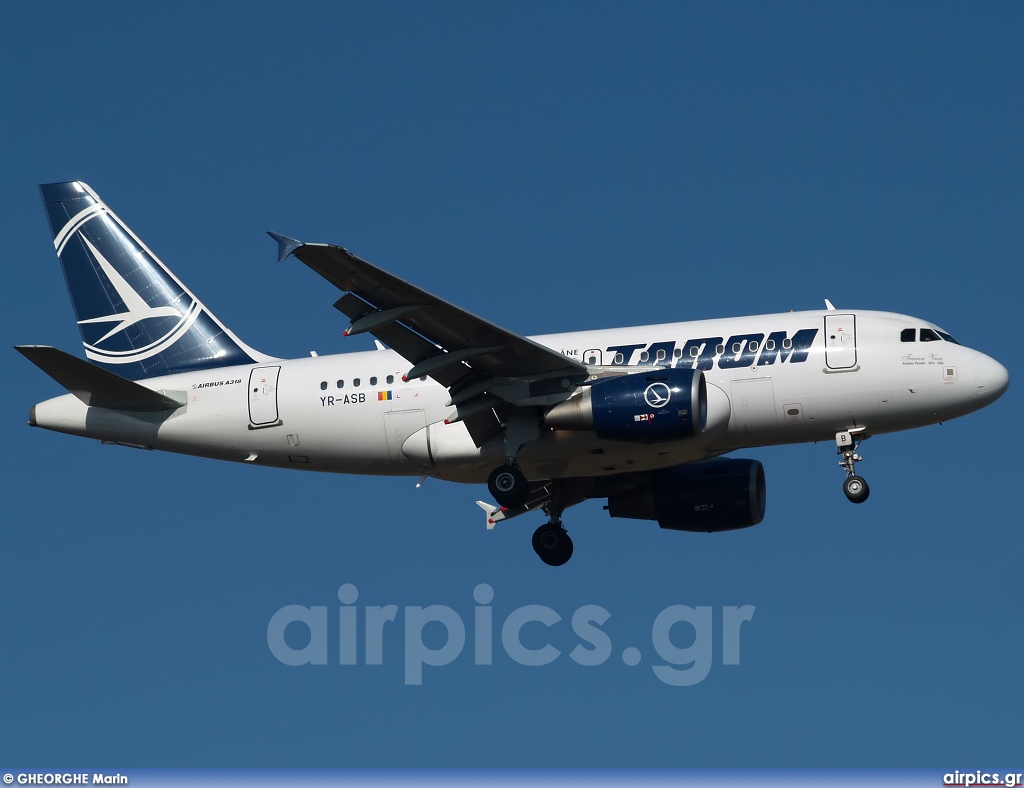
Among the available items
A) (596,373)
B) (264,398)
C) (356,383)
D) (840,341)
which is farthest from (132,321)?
(840,341)

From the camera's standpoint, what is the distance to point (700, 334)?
118 feet

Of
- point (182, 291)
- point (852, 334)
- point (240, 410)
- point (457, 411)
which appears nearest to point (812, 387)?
point (852, 334)

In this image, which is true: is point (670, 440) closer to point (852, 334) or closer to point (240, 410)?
point (852, 334)

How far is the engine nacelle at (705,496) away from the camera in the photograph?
1532 inches

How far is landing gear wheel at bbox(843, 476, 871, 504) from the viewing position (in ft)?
116

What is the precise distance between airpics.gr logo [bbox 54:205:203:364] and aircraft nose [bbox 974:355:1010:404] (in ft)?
63.0

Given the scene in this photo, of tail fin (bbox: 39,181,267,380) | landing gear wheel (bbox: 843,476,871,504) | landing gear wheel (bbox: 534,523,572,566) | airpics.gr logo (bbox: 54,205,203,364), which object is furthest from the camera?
airpics.gr logo (bbox: 54,205,203,364)

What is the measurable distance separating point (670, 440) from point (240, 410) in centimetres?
1060

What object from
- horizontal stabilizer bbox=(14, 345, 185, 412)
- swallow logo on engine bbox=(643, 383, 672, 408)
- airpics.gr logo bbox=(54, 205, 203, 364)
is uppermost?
airpics.gr logo bbox=(54, 205, 203, 364)

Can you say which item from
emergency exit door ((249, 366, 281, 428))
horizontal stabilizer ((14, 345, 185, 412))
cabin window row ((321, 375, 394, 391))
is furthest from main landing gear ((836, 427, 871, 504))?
horizontal stabilizer ((14, 345, 185, 412))

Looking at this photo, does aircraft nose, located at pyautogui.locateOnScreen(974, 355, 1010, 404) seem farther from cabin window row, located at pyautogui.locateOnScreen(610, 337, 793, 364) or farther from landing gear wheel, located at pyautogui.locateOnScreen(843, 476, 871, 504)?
cabin window row, located at pyautogui.locateOnScreen(610, 337, 793, 364)

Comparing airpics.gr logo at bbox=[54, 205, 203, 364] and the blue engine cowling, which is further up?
airpics.gr logo at bbox=[54, 205, 203, 364]

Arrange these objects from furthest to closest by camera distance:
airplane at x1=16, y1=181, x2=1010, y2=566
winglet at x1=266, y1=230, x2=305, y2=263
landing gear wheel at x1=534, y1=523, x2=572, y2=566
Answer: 1. landing gear wheel at x1=534, y1=523, x2=572, y2=566
2. airplane at x1=16, y1=181, x2=1010, y2=566
3. winglet at x1=266, y1=230, x2=305, y2=263

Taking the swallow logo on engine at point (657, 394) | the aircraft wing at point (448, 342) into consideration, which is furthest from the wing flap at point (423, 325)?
the swallow logo on engine at point (657, 394)
